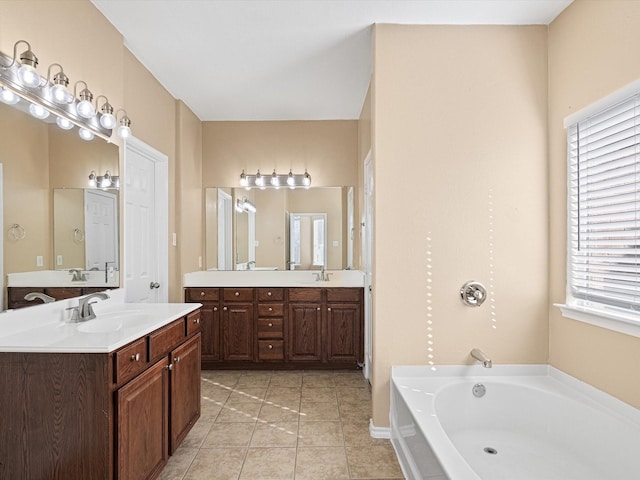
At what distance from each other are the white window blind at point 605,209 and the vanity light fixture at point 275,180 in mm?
2578

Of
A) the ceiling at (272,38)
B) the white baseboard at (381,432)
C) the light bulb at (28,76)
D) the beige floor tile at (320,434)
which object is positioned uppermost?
the ceiling at (272,38)

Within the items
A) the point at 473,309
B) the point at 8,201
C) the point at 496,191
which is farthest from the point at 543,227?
the point at 8,201

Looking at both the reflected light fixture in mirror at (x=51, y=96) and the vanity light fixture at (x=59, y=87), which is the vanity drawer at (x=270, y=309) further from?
the vanity light fixture at (x=59, y=87)

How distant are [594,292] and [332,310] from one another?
7.44 ft

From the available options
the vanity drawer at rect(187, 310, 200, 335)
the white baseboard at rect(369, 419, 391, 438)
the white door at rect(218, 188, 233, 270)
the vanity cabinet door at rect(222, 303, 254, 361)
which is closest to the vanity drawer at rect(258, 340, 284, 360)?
the vanity cabinet door at rect(222, 303, 254, 361)

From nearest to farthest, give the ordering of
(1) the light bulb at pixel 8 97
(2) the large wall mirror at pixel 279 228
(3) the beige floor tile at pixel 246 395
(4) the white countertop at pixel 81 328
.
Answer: (4) the white countertop at pixel 81 328 → (1) the light bulb at pixel 8 97 → (3) the beige floor tile at pixel 246 395 → (2) the large wall mirror at pixel 279 228

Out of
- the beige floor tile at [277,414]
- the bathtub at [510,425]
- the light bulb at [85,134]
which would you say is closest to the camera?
the bathtub at [510,425]

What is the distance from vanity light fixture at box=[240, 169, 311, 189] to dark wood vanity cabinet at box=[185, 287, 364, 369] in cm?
119

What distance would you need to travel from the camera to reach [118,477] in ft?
5.03

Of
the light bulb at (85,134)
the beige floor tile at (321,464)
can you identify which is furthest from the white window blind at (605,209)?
the light bulb at (85,134)

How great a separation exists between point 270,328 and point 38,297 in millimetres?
2250

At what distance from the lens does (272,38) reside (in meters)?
2.59

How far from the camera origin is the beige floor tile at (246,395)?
3.07 metres

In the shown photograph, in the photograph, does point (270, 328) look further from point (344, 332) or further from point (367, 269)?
point (367, 269)
